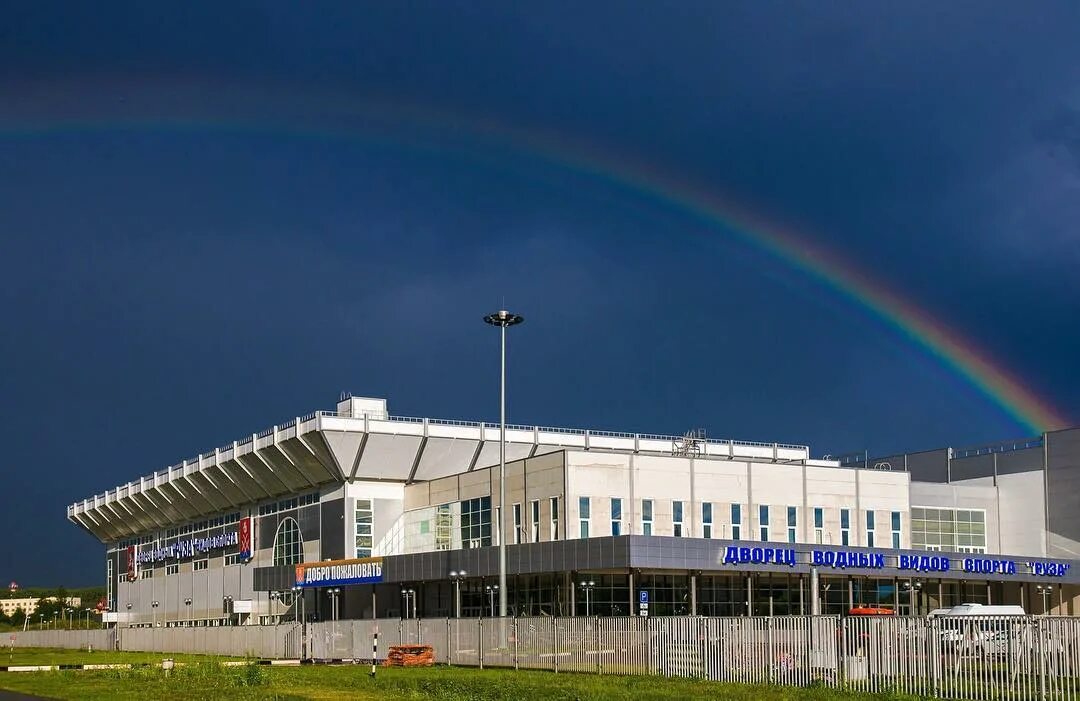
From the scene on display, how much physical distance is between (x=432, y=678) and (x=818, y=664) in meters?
11.7

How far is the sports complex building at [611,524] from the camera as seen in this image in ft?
247

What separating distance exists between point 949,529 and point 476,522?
34.7 metres

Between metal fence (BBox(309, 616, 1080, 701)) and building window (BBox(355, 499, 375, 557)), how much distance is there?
4046 cm

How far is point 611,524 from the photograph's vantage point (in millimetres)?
78750

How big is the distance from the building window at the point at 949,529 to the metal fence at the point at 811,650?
50.5m

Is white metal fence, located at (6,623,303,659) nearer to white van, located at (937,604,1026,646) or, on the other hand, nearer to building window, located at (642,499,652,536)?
building window, located at (642,499,652,536)

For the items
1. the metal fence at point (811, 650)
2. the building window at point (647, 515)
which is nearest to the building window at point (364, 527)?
the building window at point (647, 515)

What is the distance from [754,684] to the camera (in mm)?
35375

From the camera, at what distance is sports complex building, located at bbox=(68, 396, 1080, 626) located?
7531 centimetres

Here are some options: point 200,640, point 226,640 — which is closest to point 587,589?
point 226,640

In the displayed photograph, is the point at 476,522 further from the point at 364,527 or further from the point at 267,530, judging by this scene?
the point at 267,530

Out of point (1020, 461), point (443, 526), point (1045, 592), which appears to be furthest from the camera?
point (1020, 461)

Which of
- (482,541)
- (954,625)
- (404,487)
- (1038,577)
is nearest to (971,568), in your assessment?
(1038,577)

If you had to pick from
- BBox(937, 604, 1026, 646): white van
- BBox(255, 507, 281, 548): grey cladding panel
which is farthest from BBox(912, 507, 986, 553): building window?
BBox(937, 604, 1026, 646): white van
